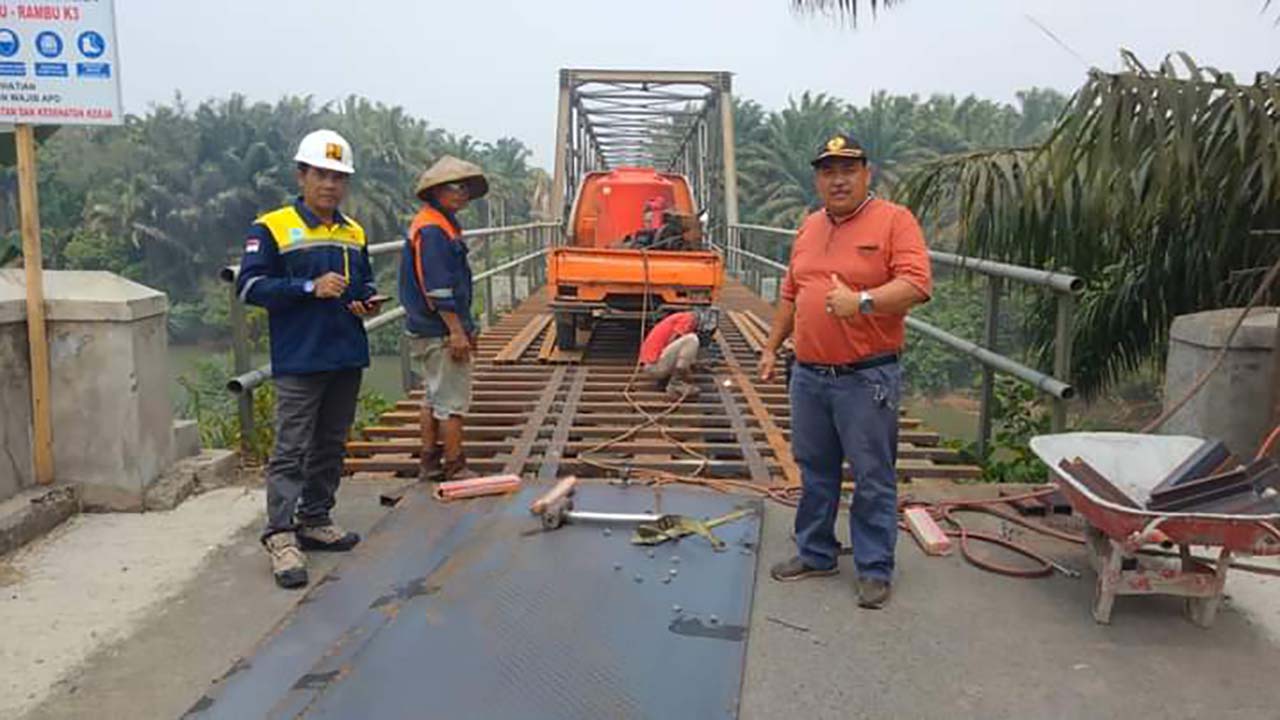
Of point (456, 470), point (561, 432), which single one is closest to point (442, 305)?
point (456, 470)

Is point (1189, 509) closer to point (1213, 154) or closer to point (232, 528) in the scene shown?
point (1213, 154)

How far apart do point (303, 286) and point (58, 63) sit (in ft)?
4.99

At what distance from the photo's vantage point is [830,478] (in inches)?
141

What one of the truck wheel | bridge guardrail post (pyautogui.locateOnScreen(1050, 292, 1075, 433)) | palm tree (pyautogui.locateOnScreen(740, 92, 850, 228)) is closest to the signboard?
bridge guardrail post (pyautogui.locateOnScreen(1050, 292, 1075, 433))

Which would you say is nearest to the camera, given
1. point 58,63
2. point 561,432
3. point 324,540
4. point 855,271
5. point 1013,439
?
point 855,271

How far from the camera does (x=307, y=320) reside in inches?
144

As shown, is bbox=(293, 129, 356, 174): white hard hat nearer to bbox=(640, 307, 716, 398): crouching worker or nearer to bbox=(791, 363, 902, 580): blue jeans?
bbox=(791, 363, 902, 580): blue jeans

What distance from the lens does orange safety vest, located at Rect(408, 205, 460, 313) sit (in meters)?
4.40

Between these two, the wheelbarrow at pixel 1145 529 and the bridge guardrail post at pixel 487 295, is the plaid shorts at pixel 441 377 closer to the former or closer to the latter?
the wheelbarrow at pixel 1145 529

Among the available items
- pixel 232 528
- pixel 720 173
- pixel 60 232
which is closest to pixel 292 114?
pixel 60 232

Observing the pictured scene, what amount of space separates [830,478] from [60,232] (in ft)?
159

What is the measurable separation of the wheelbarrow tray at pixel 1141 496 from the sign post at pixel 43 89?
3.94m

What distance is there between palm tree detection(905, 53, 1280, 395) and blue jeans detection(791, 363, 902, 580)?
1.96 m

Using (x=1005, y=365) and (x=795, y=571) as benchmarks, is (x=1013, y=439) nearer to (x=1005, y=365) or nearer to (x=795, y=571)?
(x=1005, y=365)
